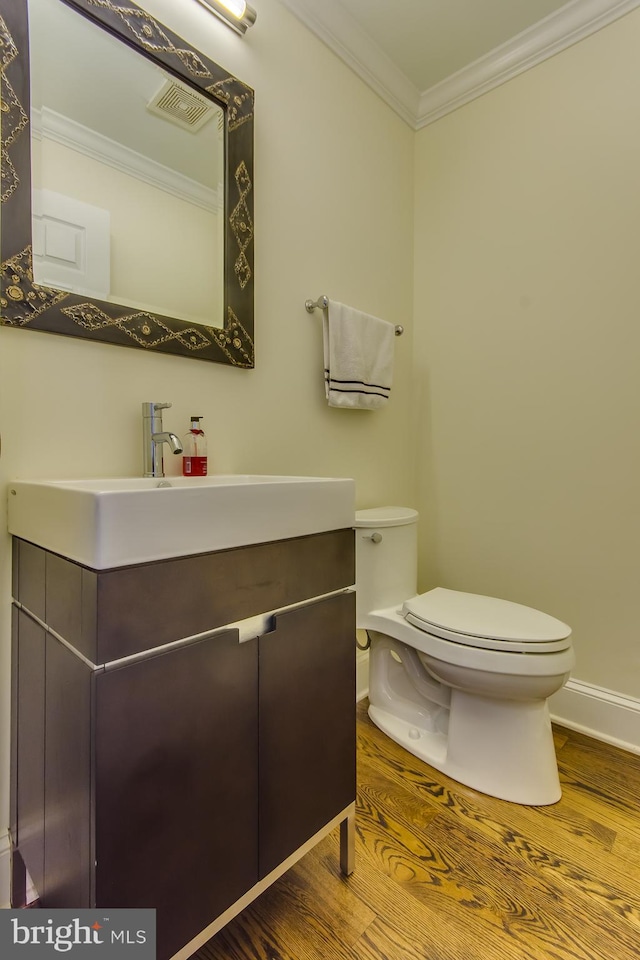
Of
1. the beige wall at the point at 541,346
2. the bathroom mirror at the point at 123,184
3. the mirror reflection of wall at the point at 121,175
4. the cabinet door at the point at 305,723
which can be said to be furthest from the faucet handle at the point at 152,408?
the beige wall at the point at 541,346

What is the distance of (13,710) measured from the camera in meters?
0.88

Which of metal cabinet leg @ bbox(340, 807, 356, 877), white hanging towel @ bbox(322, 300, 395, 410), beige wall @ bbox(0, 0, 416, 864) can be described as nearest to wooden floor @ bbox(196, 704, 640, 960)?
metal cabinet leg @ bbox(340, 807, 356, 877)

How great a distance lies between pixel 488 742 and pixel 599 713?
0.52 metres

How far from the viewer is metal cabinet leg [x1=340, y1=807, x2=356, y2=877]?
94cm

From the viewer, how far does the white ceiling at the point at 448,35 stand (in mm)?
1452

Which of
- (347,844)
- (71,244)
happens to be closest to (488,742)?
Answer: (347,844)

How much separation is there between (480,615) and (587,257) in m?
1.21

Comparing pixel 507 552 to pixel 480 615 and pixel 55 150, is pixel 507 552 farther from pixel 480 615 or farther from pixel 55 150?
pixel 55 150

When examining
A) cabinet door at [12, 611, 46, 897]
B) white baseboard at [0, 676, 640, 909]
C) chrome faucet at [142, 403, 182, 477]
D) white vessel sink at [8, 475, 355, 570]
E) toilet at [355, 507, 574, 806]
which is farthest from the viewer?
white baseboard at [0, 676, 640, 909]

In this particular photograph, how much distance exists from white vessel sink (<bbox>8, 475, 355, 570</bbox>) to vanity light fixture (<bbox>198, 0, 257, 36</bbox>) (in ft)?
4.14

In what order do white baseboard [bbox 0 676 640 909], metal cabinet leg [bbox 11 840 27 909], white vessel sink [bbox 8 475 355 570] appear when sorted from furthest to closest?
white baseboard [bbox 0 676 640 909], metal cabinet leg [bbox 11 840 27 909], white vessel sink [bbox 8 475 355 570]

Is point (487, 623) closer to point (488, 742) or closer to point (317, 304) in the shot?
point (488, 742)

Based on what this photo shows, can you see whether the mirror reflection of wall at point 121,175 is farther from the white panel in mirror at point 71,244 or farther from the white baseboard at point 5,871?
the white baseboard at point 5,871

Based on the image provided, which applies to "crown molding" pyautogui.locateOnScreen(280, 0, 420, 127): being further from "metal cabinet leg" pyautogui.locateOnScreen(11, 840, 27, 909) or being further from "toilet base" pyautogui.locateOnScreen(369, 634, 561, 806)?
"metal cabinet leg" pyautogui.locateOnScreen(11, 840, 27, 909)
